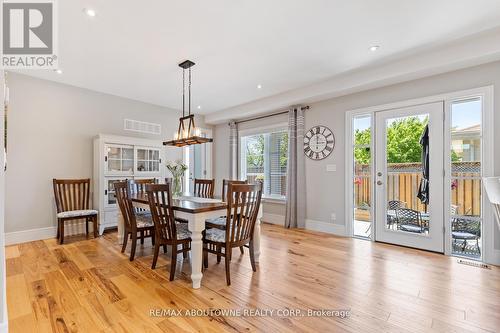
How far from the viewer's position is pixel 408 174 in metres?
3.57

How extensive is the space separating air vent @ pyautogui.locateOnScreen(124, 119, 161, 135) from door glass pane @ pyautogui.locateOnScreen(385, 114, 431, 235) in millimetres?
4510

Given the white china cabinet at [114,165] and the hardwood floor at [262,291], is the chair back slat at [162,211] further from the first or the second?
the white china cabinet at [114,165]

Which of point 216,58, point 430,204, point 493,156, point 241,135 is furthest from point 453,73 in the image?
point 241,135

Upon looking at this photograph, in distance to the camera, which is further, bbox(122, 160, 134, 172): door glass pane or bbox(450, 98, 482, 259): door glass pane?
bbox(122, 160, 134, 172): door glass pane

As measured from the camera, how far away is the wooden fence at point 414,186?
308 cm

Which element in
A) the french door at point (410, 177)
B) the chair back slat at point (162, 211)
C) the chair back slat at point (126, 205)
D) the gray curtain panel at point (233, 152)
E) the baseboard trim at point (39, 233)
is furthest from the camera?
the gray curtain panel at point (233, 152)

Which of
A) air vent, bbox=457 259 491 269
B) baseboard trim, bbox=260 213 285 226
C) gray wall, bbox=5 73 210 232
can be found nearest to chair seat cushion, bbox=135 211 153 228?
gray wall, bbox=5 73 210 232

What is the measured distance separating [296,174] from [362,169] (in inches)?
46.5

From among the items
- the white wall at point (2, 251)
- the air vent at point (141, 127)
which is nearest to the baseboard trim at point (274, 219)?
the air vent at point (141, 127)

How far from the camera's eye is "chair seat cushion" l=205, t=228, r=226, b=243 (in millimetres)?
2471

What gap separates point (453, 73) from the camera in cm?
317

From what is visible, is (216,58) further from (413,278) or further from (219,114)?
(413,278)

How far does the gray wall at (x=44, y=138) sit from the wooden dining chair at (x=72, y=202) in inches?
8.5

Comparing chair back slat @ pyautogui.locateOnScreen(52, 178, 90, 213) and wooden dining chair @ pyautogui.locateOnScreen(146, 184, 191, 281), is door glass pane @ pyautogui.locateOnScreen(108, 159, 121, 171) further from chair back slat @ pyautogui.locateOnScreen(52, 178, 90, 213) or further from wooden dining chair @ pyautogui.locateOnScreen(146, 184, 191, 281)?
wooden dining chair @ pyautogui.locateOnScreen(146, 184, 191, 281)
